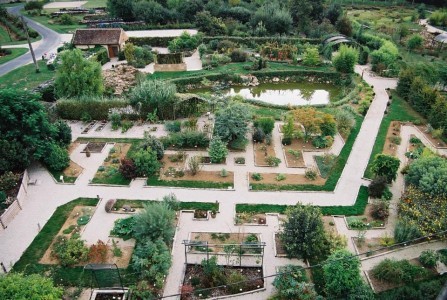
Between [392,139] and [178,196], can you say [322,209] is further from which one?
[392,139]

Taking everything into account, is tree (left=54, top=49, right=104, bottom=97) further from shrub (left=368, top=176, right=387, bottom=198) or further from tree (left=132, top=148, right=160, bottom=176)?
shrub (left=368, top=176, right=387, bottom=198)

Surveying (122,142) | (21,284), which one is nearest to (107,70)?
(122,142)

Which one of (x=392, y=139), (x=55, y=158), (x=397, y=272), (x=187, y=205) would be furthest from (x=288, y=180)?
(x=55, y=158)

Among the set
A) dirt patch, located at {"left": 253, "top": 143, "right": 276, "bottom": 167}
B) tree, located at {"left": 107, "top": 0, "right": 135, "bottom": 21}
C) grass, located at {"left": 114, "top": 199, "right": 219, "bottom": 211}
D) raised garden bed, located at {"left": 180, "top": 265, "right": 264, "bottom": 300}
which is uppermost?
tree, located at {"left": 107, "top": 0, "right": 135, "bottom": 21}

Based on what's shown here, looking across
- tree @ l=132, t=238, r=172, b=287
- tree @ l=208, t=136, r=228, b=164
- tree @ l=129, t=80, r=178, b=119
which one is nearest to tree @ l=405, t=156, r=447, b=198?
tree @ l=208, t=136, r=228, b=164

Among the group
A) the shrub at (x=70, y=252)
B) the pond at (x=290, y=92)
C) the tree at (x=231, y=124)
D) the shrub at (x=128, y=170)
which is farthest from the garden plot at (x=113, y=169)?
the pond at (x=290, y=92)

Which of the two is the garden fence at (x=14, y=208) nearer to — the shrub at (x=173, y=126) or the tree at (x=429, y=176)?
the shrub at (x=173, y=126)

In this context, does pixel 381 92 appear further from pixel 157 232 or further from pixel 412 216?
pixel 157 232
